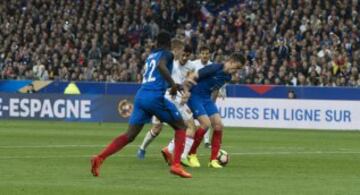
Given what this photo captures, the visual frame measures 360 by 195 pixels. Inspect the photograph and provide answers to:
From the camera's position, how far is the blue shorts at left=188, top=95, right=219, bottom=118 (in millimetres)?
18531

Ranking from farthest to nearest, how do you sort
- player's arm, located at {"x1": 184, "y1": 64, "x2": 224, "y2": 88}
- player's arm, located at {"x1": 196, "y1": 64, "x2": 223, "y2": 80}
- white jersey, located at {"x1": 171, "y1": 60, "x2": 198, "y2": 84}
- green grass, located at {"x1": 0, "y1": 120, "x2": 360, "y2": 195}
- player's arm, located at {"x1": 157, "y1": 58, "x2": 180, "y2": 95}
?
white jersey, located at {"x1": 171, "y1": 60, "x2": 198, "y2": 84} < player's arm, located at {"x1": 196, "y1": 64, "x2": 223, "y2": 80} < player's arm, located at {"x1": 184, "y1": 64, "x2": 224, "y2": 88} < player's arm, located at {"x1": 157, "y1": 58, "x2": 180, "y2": 95} < green grass, located at {"x1": 0, "y1": 120, "x2": 360, "y2": 195}

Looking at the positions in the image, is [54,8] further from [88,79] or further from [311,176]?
[311,176]

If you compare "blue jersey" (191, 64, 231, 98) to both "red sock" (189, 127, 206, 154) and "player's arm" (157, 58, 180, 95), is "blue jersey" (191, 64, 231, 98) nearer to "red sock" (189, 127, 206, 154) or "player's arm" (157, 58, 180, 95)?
"red sock" (189, 127, 206, 154)

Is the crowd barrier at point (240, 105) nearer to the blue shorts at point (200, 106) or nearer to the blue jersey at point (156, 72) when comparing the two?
the blue shorts at point (200, 106)

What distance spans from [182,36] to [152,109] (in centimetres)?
2682

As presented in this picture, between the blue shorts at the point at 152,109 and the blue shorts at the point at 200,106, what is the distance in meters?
2.49

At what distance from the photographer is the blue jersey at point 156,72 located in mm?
15891

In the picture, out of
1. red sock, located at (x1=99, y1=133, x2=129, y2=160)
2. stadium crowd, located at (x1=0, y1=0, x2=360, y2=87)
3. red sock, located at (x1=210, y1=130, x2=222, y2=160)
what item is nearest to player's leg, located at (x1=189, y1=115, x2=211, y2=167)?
red sock, located at (x1=210, y1=130, x2=222, y2=160)

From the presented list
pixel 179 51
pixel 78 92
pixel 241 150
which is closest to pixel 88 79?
pixel 78 92

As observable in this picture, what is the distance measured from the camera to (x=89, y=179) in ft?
50.2

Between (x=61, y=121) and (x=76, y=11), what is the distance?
10.6 meters

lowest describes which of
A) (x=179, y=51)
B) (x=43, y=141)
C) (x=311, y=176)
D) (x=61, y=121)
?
(x=61, y=121)

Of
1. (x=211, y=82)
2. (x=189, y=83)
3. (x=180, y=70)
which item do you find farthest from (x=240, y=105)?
(x=189, y=83)

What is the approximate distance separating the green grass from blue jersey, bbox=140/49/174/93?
1419mm
